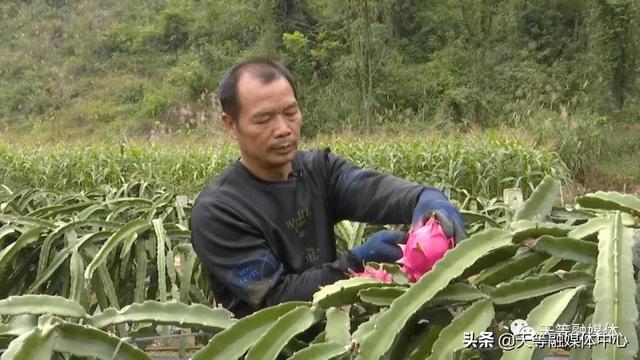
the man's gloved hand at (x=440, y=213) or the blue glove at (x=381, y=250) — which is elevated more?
the man's gloved hand at (x=440, y=213)

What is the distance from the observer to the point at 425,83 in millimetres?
14039

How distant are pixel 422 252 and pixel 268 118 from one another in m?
0.50

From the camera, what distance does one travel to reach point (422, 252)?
1.03m

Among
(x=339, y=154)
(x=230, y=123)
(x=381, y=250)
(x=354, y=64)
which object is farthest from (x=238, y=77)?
(x=354, y=64)

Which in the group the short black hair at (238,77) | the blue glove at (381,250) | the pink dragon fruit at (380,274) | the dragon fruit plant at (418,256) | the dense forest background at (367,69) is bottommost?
the dense forest background at (367,69)

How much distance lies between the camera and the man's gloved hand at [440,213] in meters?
1.12

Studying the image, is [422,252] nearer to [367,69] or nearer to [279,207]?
[279,207]

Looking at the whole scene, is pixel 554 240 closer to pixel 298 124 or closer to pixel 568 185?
pixel 298 124

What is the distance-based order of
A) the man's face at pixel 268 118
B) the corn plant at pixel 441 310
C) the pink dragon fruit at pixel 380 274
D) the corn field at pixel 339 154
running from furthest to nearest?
the corn field at pixel 339 154 → the man's face at pixel 268 118 → the pink dragon fruit at pixel 380 274 → the corn plant at pixel 441 310

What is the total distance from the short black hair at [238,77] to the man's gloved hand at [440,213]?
0.36 m

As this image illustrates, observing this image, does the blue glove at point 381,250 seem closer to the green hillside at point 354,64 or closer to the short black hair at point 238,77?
the short black hair at point 238,77

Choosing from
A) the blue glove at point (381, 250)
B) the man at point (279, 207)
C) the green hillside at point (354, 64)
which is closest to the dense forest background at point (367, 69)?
the green hillside at point (354, 64)

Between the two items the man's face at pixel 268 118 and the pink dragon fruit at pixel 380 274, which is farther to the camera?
the man's face at pixel 268 118

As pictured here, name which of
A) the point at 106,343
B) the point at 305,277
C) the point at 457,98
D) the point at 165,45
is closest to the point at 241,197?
the point at 305,277
